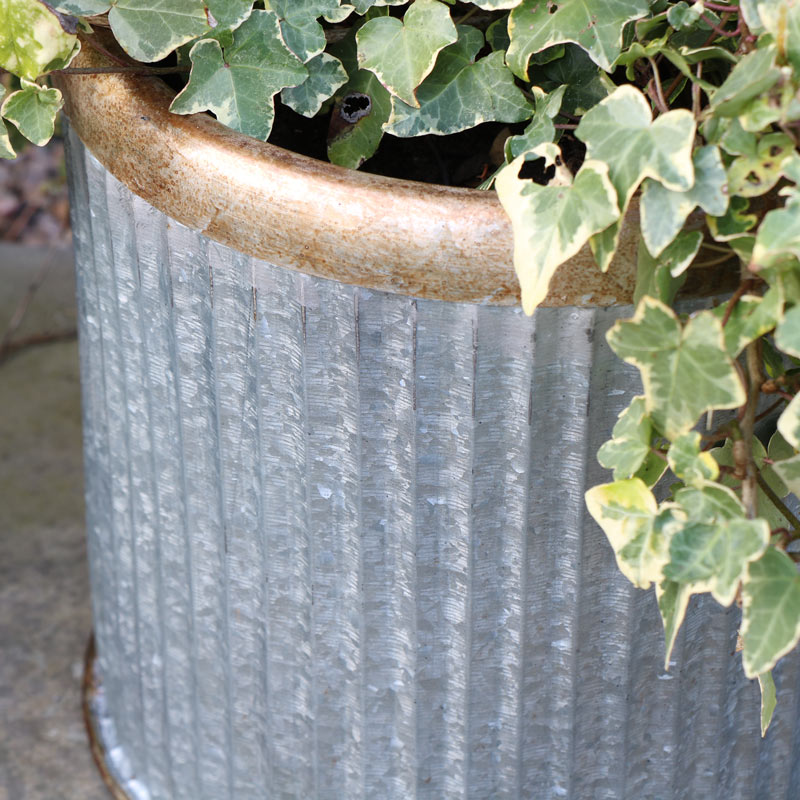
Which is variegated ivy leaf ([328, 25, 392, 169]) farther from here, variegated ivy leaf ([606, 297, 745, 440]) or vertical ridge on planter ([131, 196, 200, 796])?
variegated ivy leaf ([606, 297, 745, 440])

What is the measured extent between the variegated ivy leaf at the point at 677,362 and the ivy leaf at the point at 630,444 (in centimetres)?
1

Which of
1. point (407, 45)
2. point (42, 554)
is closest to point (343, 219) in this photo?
point (407, 45)

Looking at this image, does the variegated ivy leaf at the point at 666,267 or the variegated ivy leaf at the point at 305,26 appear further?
the variegated ivy leaf at the point at 305,26

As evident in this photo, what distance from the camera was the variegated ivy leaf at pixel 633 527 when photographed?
71 cm

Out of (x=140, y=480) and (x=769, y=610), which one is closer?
(x=769, y=610)

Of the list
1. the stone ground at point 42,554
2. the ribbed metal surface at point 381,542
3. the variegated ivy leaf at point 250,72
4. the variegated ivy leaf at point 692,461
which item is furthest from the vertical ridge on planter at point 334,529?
the stone ground at point 42,554

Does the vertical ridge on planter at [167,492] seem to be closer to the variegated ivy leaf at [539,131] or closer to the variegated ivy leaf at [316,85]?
the variegated ivy leaf at [316,85]

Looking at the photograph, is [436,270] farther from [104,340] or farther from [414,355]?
[104,340]

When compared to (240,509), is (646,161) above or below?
above

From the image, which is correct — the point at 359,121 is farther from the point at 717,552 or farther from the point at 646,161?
the point at 717,552

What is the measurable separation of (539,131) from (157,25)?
0.93 feet

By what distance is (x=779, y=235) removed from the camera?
0.63 m

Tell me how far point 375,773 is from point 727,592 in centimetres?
47

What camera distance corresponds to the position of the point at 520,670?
935 millimetres
